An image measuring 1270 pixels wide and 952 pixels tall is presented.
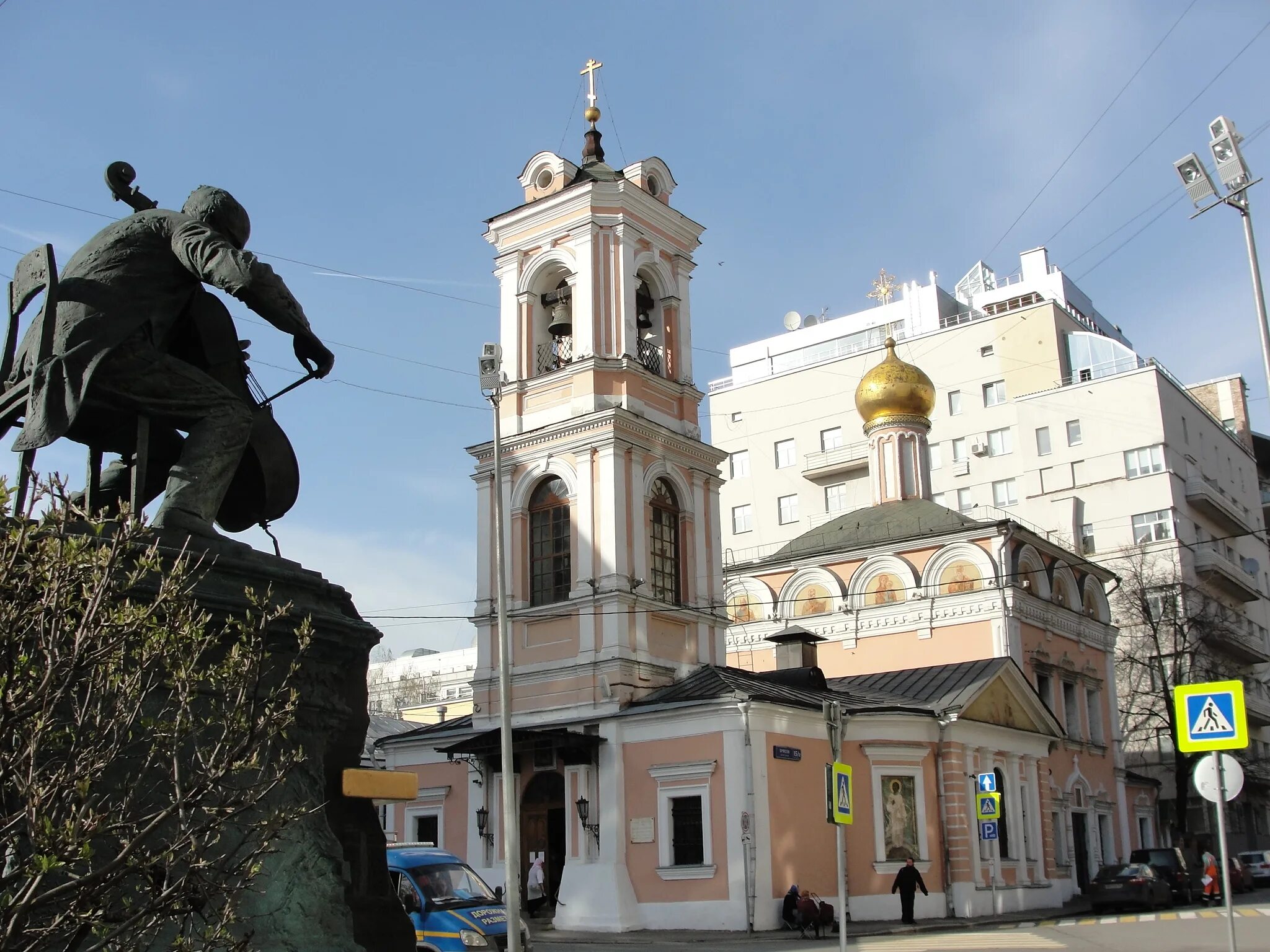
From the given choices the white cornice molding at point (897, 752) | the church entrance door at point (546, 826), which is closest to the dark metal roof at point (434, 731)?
the church entrance door at point (546, 826)

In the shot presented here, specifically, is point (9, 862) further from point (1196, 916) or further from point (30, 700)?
point (1196, 916)

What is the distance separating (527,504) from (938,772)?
409 inches

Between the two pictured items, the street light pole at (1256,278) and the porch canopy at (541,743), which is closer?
the street light pole at (1256,278)

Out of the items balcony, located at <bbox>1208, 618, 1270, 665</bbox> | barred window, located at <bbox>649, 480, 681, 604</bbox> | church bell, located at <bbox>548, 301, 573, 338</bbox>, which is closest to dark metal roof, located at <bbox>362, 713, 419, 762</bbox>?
barred window, located at <bbox>649, 480, 681, 604</bbox>

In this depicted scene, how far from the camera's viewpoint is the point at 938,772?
27.6 metres

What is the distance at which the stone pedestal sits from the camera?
5660 mm

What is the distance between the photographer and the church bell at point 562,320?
98.1 feet

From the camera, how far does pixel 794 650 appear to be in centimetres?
3005

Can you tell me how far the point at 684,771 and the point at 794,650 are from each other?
6111 millimetres

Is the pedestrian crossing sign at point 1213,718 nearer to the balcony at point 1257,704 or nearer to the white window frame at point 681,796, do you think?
the white window frame at point 681,796

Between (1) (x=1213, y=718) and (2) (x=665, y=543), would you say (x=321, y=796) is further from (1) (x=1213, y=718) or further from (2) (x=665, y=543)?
(2) (x=665, y=543)

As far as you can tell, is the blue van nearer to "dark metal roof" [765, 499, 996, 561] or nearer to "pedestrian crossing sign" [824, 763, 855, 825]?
"pedestrian crossing sign" [824, 763, 855, 825]

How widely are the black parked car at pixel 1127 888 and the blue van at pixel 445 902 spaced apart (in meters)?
18.1

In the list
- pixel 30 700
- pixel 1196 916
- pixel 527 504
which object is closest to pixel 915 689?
pixel 1196 916
